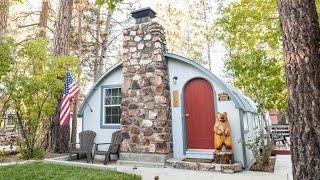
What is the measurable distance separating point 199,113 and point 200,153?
102cm

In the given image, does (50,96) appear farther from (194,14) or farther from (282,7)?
(194,14)

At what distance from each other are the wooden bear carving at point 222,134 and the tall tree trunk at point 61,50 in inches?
210

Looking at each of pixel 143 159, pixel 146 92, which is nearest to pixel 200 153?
pixel 143 159

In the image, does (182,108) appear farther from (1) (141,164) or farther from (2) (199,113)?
(1) (141,164)

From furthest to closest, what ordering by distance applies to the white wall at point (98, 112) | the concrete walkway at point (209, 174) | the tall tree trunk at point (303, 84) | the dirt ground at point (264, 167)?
the white wall at point (98, 112), the dirt ground at point (264, 167), the concrete walkway at point (209, 174), the tall tree trunk at point (303, 84)

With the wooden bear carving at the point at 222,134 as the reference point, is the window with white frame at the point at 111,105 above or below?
above

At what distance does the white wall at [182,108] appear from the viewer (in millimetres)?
5957

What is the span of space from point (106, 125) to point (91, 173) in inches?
103

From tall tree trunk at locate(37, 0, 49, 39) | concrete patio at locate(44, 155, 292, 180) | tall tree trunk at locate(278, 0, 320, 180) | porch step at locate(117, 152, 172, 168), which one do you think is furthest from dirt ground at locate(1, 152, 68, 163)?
tall tree trunk at locate(278, 0, 320, 180)

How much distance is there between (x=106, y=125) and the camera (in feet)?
24.9

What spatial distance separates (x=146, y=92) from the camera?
6703mm

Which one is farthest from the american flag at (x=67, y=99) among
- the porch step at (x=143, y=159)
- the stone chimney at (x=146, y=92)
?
the porch step at (x=143, y=159)

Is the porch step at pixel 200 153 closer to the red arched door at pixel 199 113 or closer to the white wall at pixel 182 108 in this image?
the red arched door at pixel 199 113

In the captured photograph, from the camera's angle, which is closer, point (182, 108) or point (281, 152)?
point (182, 108)
